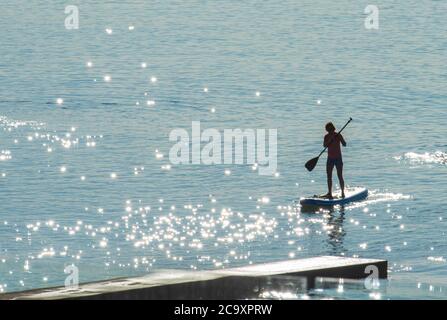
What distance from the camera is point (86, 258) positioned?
24.0 m

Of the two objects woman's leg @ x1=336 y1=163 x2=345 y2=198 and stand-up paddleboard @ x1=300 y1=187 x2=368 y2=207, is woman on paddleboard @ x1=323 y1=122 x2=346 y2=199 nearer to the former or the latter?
woman's leg @ x1=336 y1=163 x2=345 y2=198

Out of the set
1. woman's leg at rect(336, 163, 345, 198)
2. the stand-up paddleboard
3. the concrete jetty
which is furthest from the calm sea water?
the concrete jetty

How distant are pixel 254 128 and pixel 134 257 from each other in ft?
68.8

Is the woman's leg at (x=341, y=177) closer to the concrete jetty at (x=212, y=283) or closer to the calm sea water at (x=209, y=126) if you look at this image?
the calm sea water at (x=209, y=126)

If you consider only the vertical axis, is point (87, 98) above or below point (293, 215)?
above

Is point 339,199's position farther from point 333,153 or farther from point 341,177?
point 333,153

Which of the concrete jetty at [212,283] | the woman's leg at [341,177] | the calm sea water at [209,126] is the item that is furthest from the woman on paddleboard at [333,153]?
the concrete jetty at [212,283]

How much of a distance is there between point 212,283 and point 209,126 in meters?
27.5

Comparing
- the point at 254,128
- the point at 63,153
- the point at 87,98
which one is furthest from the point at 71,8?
the point at 63,153

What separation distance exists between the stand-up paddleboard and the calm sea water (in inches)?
19.5

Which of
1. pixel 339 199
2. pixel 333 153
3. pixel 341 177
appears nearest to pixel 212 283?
pixel 339 199

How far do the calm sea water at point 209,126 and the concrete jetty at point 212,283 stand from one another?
1331 millimetres
